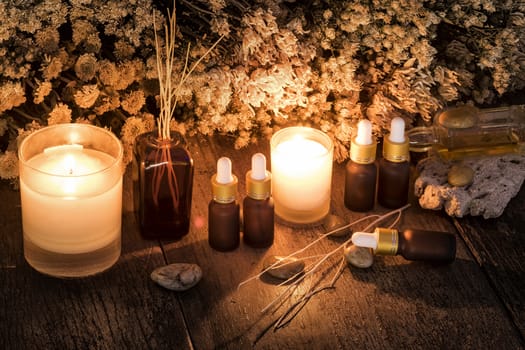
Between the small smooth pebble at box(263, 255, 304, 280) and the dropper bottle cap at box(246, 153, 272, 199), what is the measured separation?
121 millimetres

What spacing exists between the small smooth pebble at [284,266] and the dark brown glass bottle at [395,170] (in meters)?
0.27

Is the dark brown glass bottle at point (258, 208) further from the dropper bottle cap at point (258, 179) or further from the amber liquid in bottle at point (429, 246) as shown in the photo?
the amber liquid in bottle at point (429, 246)

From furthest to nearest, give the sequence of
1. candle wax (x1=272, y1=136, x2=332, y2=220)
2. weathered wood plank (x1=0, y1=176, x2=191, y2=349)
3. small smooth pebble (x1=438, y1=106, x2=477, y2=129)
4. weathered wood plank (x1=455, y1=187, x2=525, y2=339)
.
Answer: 1. small smooth pebble (x1=438, y1=106, x2=477, y2=129)
2. candle wax (x1=272, y1=136, x2=332, y2=220)
3. weathered wood plank (x1=455, y1=187, x2=525, y2=339)
4. weathered wood plank (x1=0, y1=176, x2=191, y2=349)

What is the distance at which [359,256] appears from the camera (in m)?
1.53

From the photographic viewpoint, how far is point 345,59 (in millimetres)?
1644

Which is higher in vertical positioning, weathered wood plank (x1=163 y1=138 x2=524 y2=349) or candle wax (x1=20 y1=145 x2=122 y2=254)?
candle wax (x1=20 y1=145 x2=122 y2=254)

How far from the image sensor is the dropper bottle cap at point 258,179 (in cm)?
146

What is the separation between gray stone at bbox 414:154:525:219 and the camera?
1.65 m

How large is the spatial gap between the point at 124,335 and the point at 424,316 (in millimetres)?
515

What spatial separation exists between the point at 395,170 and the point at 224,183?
1.27 ft

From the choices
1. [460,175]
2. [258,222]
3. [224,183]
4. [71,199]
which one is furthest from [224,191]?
[460,175]

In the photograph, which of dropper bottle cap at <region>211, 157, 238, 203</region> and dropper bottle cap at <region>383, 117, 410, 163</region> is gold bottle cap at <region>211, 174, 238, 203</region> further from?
dropper bottle cap at <region>383, 117, 410, 163</region>

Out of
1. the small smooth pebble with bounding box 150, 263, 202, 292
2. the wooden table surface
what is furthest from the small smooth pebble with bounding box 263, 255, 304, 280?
the small smooth pebble with bounding box 150, 263, 202, 292

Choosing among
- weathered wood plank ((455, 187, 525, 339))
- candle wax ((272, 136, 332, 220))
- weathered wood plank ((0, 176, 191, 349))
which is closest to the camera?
weathered wood plank ((0, 176, 191, 349))
